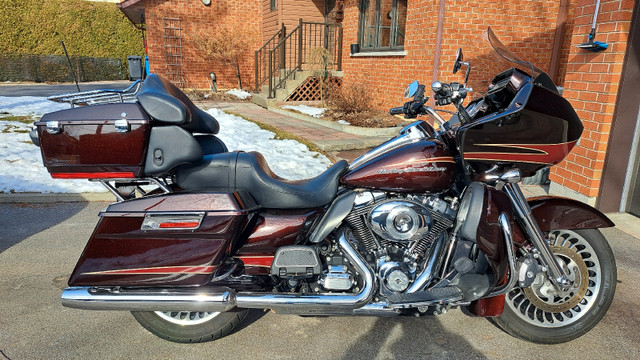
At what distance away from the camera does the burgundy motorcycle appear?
2211mm

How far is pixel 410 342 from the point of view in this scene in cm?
260

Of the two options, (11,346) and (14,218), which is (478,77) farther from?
(14,218)

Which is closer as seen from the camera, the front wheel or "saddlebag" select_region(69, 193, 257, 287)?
"saddlebag" select_region(69, 193, 257, 287)

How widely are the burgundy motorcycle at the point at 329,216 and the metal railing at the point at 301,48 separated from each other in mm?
10721

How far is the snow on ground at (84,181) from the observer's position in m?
5.53

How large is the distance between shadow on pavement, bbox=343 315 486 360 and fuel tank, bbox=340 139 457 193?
0.97 m

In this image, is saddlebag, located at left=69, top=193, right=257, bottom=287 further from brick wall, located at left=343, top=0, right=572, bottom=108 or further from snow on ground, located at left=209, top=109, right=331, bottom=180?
brick wall, located at left=343, top=0, right=572, bottom=108

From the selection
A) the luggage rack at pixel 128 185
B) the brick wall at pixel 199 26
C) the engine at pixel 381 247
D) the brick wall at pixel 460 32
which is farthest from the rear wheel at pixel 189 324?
the brick wall at pixel 199 26

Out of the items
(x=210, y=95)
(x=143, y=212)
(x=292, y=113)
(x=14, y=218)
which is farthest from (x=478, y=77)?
(x=210, y=95)

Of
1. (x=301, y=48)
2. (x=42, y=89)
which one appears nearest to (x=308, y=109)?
(x=301, y=48)

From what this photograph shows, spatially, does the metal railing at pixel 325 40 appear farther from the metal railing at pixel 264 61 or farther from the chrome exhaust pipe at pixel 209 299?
the chrome exhaust pipe at pixel 209 299

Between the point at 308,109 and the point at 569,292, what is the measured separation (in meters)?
9.56

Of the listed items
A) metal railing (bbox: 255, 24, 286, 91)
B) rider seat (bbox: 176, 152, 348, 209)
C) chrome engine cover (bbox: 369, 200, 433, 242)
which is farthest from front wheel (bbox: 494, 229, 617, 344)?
metal railing (bbox: 255, 24, 286, 91)

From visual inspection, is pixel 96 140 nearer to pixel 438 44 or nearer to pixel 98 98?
pixel 98 98
